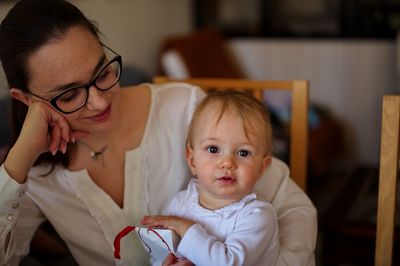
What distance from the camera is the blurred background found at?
11.0 feet

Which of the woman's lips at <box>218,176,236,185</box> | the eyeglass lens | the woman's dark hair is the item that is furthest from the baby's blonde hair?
the woman's dark hair

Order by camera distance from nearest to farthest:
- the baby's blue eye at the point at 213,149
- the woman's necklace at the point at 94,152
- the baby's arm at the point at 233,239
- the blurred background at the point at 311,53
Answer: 1. the baby's arm at the point at 233,239
2. the baby's blue eye at the point at 213,149
3. the woman's necklace at the point at 94,152
4. the blurred background at the point at 311,53

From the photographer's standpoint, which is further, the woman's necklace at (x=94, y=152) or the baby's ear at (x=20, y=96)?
the woman's necklace at (x=94, y=152)

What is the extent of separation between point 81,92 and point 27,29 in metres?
0.17

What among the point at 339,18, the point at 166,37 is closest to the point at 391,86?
the point at 339,18

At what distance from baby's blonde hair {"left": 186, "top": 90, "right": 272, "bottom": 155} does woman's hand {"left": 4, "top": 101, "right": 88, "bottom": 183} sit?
290 mm

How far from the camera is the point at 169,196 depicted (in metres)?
1.37

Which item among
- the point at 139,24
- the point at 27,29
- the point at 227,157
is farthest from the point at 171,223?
the point at 139,24

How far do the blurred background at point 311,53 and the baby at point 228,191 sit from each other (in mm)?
1897

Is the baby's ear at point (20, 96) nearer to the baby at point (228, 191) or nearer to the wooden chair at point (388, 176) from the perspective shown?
the baby at point (228, 191)

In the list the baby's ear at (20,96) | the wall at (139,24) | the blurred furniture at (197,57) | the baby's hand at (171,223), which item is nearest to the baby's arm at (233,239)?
the baby's hand at (171,223)

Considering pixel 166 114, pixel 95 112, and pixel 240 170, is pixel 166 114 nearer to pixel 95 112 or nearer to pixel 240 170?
pixel 95 112

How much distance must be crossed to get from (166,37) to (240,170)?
2.69 meters

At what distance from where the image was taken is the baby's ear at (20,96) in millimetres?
1213
